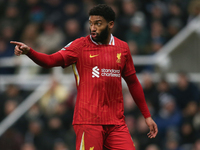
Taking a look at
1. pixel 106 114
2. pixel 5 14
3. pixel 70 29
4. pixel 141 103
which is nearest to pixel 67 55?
pixel 106 114

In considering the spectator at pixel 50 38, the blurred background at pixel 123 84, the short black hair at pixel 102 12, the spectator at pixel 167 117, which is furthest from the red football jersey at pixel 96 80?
the spectator at pixel 50 38

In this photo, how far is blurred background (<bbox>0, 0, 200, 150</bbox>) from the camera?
9031 mm

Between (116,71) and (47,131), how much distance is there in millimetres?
4904

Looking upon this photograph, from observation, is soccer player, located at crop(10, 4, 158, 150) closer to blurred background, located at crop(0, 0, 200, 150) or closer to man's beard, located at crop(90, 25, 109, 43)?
man's beard, located at crop(90, 25, 109, 43)

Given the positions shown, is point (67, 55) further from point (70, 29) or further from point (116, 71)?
point (70, 29)

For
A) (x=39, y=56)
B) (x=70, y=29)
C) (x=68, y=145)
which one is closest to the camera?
(x=39, y=56)

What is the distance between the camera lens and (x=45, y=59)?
4617 mm

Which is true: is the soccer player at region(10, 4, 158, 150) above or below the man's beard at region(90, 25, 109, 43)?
below

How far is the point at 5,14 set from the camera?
13195 millimetres

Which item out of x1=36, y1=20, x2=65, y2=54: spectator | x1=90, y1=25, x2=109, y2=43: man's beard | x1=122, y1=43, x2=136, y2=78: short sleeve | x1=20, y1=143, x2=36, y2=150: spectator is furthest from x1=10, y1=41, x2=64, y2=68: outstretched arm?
x1=36, y1=20, x2=65, y2=54: spectator

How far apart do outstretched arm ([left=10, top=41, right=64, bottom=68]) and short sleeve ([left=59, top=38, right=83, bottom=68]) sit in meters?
0.05

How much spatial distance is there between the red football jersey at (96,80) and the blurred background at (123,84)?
3.93 metres

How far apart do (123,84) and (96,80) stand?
514 cm

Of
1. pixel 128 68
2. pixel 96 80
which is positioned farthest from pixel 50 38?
pixel 96 80
